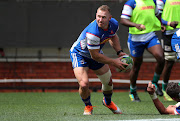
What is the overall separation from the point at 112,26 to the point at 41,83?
6489mm

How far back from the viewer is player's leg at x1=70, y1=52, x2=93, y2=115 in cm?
683

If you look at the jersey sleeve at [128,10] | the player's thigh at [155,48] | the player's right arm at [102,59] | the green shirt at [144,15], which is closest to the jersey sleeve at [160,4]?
the green shirt at [144,15]

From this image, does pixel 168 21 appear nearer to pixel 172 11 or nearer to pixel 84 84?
pixel 172 11

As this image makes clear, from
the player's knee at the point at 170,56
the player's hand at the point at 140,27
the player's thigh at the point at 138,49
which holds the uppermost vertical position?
the player's hand at the point at 140,27

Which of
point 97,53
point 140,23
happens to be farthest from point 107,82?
point 140,23

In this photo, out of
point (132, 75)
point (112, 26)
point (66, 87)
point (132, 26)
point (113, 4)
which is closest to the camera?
point (112, 26)

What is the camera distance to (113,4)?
1185cm

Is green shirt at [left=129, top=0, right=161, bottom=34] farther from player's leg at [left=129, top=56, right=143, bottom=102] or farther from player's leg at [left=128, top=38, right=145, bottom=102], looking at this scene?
player's leg at [left=129, top=56, right=143, bottom=102]

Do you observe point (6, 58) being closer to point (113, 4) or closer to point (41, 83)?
point (41, 83)

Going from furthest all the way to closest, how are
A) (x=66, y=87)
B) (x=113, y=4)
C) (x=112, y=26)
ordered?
(x=66, y=87) → (x=113, y=4) → (x=112, y=26)

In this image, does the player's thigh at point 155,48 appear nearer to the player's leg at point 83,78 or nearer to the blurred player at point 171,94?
the player's leg at point 83,78

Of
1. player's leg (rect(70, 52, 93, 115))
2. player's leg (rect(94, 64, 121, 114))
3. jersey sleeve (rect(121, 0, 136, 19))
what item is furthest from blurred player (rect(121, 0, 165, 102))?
player's leg (rect(70, 52, 93, 115))

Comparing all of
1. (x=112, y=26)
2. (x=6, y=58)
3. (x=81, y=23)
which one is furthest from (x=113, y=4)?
(x=112, y=26)

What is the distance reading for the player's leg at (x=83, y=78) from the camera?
6828 millimetres
